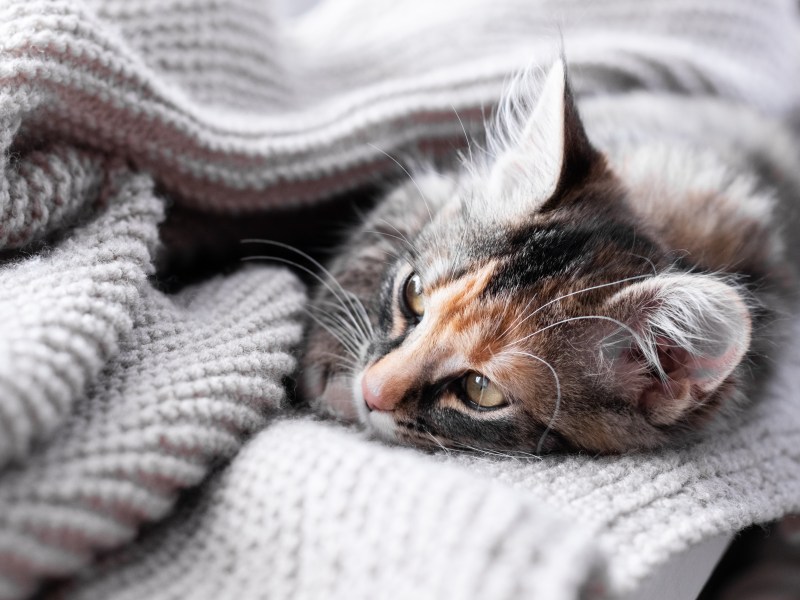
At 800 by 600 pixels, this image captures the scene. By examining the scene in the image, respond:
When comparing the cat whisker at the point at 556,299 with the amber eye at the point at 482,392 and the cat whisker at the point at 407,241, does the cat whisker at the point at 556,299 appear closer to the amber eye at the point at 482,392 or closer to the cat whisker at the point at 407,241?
the amber eye at the point at 482,392

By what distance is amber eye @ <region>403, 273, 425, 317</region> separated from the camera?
37.5 inches

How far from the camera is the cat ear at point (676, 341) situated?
2.61ft

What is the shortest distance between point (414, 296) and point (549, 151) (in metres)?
0.28

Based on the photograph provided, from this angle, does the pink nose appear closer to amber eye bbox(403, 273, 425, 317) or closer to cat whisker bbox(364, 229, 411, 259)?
amber eye bbox(403, 273, 425, 317)

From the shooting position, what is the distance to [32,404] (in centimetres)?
58

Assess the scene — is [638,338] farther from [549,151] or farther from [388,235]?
[388,235]

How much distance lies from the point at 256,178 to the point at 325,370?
1.05 ft

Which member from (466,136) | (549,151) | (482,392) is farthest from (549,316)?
(466,136)

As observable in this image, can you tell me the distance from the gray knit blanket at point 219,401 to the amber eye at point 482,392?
9 cm

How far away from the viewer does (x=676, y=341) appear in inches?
33.6

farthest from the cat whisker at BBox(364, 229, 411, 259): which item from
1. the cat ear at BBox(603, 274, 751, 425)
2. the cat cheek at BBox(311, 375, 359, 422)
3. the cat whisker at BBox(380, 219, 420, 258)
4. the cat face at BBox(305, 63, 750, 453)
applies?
the cat ear at BBox(603, 274, 751, 425)

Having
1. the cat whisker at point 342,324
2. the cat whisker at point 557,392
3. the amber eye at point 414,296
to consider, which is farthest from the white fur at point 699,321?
the cat whisker at point 342,324

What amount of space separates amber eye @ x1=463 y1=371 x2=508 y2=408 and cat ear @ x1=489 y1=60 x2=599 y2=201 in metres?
0.26

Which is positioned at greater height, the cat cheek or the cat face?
the cat face
